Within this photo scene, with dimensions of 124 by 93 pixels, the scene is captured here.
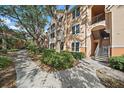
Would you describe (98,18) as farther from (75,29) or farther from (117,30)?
(117,30)

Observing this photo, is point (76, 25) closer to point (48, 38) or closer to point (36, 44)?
point (48, 38)

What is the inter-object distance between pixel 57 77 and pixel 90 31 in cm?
265

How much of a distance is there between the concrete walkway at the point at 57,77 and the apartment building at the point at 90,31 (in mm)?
807

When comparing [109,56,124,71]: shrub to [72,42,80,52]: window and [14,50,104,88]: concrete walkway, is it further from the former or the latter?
[72,42,80,52]: window

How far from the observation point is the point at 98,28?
19.0ft

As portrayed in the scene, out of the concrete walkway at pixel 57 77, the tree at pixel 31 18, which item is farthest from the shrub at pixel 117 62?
the tree at pixel 31 18

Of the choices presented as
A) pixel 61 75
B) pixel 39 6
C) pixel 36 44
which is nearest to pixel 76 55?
pixel 61 75

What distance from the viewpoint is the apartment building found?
4699mm

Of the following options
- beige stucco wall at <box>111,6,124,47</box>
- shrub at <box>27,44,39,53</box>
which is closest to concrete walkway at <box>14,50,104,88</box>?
shrub at <box>27,44,39,53</box>

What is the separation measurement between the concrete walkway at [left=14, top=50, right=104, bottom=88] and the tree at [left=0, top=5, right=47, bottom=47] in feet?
3.57

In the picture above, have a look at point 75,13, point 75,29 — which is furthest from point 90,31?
point 75,13

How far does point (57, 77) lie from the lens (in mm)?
4297
